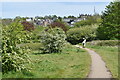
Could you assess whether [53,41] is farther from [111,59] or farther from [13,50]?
[13,50]

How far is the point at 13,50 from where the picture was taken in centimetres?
1098

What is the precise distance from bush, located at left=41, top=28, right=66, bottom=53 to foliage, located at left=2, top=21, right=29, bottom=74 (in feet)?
32.7

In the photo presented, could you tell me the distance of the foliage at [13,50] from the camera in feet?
33.3

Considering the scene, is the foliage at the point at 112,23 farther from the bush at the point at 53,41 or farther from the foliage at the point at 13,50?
the foliage at the point at 13,50

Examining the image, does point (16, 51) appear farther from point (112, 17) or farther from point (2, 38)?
point (112, 17)

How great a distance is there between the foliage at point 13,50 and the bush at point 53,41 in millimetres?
9971

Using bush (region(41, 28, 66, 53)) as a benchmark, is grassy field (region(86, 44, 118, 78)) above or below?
below

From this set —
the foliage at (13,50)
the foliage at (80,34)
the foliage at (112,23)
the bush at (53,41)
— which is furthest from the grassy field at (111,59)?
the foliage at (80,34)

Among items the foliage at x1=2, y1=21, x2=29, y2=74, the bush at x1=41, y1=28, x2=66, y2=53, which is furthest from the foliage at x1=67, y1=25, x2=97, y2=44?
the foliage at x1=2, y1=21, x2=29, y2=74

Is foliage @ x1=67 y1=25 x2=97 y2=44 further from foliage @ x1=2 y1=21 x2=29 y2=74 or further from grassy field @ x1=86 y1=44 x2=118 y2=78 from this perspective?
foliage @ x1=2 y1=21 x2=29 y2=74

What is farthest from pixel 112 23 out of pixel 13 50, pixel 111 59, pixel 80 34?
pixel 13 50

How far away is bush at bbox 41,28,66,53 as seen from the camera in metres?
21.8

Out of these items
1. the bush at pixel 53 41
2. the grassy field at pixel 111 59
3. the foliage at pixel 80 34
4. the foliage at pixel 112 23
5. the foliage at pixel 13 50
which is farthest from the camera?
the foliage at pixel 80 34

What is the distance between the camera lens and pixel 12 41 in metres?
11.1
